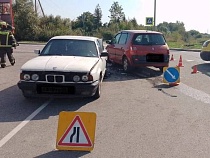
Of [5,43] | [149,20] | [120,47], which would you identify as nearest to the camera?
[5,43]

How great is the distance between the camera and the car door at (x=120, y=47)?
10.6 meters

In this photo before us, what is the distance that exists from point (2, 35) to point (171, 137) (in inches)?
335

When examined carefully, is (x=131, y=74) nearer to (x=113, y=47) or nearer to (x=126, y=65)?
(x=126, y=65)

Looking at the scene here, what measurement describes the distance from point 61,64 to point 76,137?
8.12 feet

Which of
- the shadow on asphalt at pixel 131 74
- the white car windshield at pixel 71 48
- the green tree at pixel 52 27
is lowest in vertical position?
the shadow on asphalt at pixel 131 74

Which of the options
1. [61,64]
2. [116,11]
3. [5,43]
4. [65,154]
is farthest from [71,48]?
[116,11]

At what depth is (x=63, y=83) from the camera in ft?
18.4

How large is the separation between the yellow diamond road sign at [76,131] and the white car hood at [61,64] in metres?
2.07

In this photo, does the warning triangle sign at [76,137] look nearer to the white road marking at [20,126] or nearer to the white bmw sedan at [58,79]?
the white road marking at [20,126]

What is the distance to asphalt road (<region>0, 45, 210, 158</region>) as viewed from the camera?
12.4 feet

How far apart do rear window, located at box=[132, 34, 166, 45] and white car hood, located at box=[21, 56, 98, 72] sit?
392 cm

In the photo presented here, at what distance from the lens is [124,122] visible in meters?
4.91

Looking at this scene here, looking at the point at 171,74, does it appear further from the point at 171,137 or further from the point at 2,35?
the point at 2,35

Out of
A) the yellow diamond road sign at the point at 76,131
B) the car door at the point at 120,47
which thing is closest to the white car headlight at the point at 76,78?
the yellow diamond road sign at the point at 76,131
